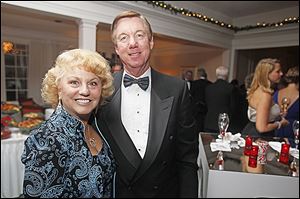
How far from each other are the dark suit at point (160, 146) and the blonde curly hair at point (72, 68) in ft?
0.56

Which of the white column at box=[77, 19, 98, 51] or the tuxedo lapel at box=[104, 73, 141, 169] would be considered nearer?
the tuxedo lapel at box=[104, 73, 141, 169]

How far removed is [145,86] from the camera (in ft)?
2.98

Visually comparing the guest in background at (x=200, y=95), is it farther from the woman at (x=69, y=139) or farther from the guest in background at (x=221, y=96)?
the woman at (x=69, y=139)

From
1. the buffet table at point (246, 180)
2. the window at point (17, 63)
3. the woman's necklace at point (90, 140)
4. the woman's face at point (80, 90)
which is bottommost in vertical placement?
the buffet table at point (246, 180)

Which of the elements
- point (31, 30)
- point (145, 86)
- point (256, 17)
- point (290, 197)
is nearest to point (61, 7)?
point (31, 30)

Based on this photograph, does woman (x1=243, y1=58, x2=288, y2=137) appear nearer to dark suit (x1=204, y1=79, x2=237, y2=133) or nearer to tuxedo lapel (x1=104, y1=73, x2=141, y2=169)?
dark suit (x1=204, y1=79, x2=237, y2=133)

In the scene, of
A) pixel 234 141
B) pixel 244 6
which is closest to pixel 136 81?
pixel 234 141

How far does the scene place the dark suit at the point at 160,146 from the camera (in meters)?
0.84

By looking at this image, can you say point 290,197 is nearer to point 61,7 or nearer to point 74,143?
point 74,143

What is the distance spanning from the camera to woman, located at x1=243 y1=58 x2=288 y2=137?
6.16 ft

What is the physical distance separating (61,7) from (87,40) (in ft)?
1.51

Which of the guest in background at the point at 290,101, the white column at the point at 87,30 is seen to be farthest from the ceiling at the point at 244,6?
the guest in background at the point at 290,101

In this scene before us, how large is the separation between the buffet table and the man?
0.36m

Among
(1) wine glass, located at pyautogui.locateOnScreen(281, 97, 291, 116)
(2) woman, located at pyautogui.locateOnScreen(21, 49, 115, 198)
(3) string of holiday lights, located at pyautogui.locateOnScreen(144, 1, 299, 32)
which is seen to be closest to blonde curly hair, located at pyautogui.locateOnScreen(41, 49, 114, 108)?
(2) woman, located at pyautogui.locateOnScreen(21, 49, 115, 198)
